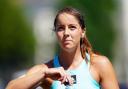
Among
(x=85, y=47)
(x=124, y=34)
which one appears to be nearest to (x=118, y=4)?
(x=124, y=34)

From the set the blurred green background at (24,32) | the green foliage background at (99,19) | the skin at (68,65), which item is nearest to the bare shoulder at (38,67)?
the skin at (68,65)

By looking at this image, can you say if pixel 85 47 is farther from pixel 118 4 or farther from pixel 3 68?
pixel 118 4

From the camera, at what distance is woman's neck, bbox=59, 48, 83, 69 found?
4.86 meters

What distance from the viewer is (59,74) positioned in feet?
14.5

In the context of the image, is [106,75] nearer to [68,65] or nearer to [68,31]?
[68,65]

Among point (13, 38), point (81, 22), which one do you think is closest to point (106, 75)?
point (81, 22)

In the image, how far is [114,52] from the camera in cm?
5369

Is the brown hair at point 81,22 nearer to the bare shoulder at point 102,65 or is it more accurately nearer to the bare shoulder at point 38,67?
the bare shoulder at point 102,65

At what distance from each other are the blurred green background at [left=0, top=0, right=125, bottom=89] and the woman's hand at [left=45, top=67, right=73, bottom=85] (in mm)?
33727

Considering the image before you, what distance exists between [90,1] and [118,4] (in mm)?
6049

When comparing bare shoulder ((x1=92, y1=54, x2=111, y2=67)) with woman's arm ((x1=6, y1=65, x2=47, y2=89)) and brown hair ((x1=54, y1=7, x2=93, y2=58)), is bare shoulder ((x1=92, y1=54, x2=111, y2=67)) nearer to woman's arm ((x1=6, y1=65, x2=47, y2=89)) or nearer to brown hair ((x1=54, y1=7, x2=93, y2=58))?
brown hair ((x1=54, y1=7, x2=93, y2=58))

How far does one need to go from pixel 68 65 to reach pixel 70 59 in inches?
2.0

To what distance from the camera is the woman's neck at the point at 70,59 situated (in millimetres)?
4855

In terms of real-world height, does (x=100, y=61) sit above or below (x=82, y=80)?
above
